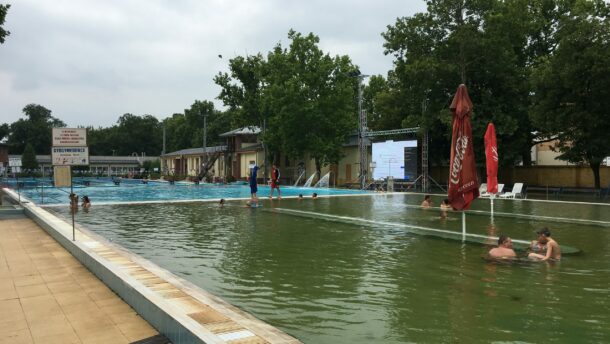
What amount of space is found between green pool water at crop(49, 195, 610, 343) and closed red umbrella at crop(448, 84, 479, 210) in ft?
3.99

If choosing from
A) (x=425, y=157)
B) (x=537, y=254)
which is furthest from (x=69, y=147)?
(x=425, y=157)

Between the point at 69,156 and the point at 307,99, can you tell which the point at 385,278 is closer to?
the point at 69,156

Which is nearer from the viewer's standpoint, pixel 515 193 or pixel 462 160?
pixel 462 160

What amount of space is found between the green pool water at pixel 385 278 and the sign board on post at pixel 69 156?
2.16 meters

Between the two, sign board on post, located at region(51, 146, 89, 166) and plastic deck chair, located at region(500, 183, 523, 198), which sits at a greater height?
sign board on post, located at region(51, 146, 89, 166)

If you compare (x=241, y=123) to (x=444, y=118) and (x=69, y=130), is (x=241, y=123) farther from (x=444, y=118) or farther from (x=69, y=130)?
(x=69, y=130)

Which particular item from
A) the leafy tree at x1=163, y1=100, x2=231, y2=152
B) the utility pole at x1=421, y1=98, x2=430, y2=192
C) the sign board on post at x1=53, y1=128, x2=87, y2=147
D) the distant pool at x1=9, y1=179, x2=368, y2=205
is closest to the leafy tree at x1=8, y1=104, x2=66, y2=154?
the leafy tree at x1=163, y1=100, x2=231, y2=152

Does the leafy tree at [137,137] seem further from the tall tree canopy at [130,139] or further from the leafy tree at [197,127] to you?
the leafy tree at [197,127]

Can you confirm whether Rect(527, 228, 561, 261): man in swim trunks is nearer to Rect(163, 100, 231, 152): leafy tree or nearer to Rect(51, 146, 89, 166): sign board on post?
Rect(51, 146, 89, 166): sign board on post

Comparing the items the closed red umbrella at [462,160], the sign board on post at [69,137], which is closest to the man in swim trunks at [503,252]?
the closed red umbrella at [462,160]

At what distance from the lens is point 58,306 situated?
19.8 ft

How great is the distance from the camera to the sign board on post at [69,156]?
9617mm

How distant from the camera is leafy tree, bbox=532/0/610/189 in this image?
85.5 ft

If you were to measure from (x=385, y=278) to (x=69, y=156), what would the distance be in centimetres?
676
